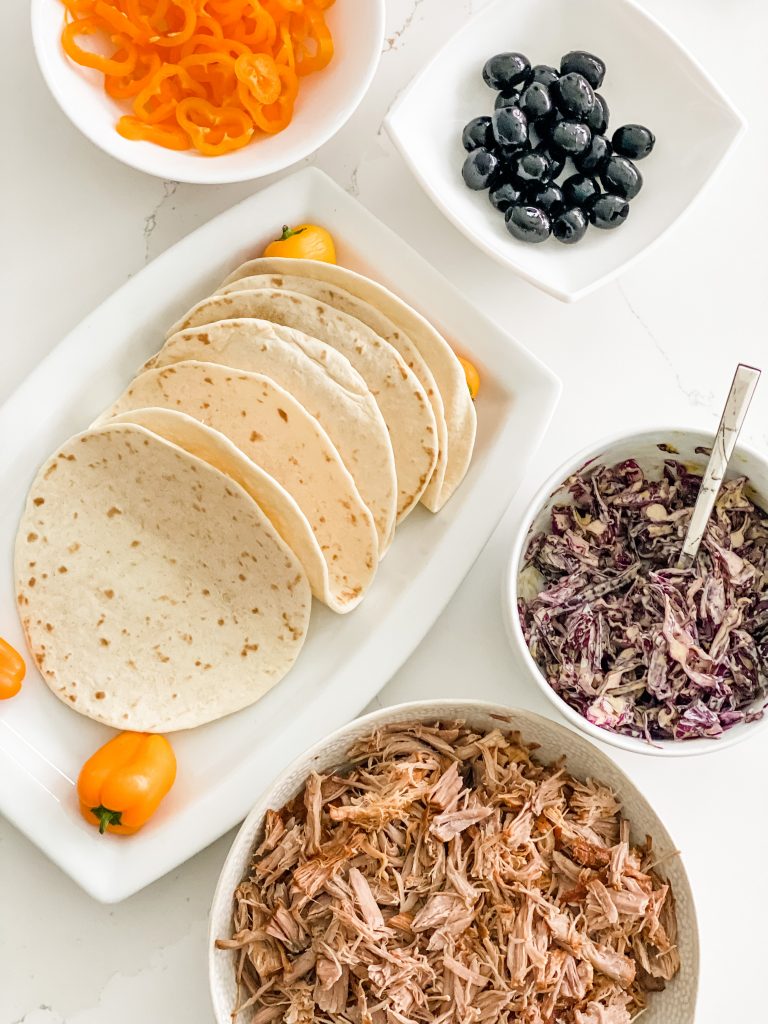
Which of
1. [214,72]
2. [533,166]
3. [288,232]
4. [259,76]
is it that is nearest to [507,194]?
[533,166]

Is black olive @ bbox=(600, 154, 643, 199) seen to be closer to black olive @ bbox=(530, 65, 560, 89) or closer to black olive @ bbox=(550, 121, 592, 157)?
black olive @ bbox=(550, 121, 592, 157)

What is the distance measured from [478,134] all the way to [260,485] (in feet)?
3.27

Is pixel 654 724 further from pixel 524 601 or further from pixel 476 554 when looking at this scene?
pixel 476 554

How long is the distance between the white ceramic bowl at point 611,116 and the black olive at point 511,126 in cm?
13

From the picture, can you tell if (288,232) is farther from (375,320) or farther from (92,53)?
(92,53)

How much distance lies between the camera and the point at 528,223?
2.37 metres

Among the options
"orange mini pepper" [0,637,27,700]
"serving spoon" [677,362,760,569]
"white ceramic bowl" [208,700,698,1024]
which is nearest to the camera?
"serving spoon" [677,362,760,569]

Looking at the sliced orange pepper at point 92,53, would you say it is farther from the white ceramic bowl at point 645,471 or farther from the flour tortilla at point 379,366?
the white ceramic bowl at point 645,471

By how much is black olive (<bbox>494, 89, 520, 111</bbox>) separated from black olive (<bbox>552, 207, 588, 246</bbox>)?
296 millimetres

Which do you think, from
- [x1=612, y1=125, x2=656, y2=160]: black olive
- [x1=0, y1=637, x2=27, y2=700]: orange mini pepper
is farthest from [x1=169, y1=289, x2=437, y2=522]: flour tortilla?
[x1=0, y1=637, x2=27, y2=700]: orange mini pepper

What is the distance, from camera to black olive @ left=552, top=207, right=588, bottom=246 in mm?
2395

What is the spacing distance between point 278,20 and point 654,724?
70.5 inches

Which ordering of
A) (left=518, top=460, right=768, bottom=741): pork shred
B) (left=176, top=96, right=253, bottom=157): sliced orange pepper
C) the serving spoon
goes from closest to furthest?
the serving spoon < (left=518, top=460, right=768, bottom=741): pork shred < (left=176, top=96, right=253, bottom=157): sliced orange pepper

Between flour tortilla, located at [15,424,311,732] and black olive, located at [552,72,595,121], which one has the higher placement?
black olive, located at [552,72,595,121]
